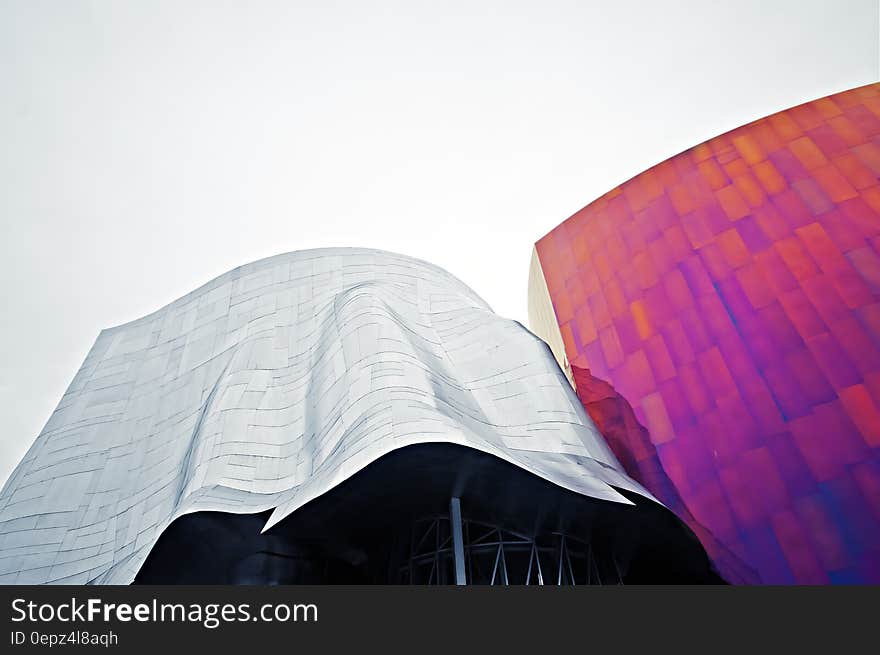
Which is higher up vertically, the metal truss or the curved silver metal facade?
the curved silver metal facade

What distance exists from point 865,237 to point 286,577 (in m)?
16.5

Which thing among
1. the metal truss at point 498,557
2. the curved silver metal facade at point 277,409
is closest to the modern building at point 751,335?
the curved silver metal facade at point 277,409

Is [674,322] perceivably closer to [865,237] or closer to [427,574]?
[865,237]

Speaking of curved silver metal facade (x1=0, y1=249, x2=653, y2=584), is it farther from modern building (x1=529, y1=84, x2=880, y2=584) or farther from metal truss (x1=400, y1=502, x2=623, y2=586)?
metal truss (x1=400, y1=502, x2=623, y2=586)

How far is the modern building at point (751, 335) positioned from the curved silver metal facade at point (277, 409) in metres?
1.86

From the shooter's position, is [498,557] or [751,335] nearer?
[498,557]

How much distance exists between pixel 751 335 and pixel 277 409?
1216cm

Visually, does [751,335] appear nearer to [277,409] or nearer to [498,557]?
[498,557]

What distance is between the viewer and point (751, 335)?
16.7m

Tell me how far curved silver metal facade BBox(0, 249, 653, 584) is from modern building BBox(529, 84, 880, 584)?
1.86 meters

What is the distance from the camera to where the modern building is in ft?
46.5

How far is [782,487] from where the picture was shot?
14.5m

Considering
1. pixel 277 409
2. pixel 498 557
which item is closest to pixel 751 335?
pixel 498 557

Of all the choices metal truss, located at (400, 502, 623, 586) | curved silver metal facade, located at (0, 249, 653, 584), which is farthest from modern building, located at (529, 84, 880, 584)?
metal truss, located at (400, 502, 623, 586)
